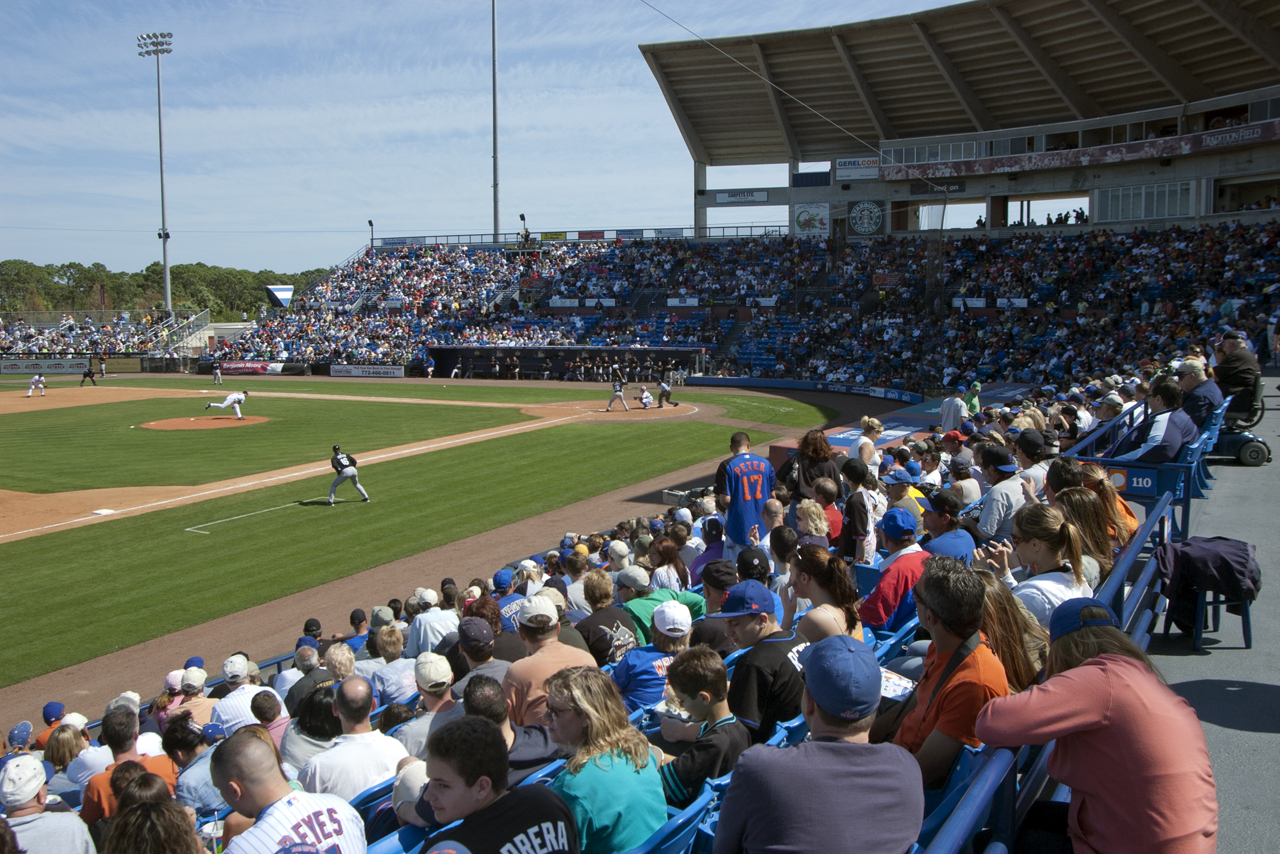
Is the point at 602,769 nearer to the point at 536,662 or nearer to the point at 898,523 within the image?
Answer: the point at 536,662

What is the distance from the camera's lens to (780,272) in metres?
51.6

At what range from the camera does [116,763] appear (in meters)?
6.41

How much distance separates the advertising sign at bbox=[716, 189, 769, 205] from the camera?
55531 mm

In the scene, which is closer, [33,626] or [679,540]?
[679,540]

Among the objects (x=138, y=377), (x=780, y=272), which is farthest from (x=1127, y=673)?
(x=138, y=377)

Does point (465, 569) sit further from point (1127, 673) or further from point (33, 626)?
point (1127, 673)

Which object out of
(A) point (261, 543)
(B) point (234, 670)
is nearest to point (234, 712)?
(B) point (234, 670)

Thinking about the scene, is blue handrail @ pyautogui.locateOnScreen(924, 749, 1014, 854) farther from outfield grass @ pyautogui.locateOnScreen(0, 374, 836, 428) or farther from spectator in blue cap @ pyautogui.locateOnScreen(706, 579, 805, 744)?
outfield grass @ pyautogui.locateOnScreen(0, 374, 836, 428)

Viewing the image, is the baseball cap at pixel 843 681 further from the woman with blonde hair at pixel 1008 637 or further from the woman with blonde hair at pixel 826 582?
the woman with blonde hair at pixel 826 582

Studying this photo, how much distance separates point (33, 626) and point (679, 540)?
10.5 meters

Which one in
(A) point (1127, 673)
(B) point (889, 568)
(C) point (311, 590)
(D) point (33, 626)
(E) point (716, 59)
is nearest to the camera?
(A) point (1127, 673)

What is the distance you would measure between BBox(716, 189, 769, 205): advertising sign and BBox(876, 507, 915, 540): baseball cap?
5214 centimetres

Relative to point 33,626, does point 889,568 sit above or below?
above

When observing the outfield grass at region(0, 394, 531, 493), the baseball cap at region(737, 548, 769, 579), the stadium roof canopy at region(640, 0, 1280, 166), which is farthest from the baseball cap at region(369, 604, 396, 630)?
the stadium roof canopy at region(640, 0, 1280, 166)
